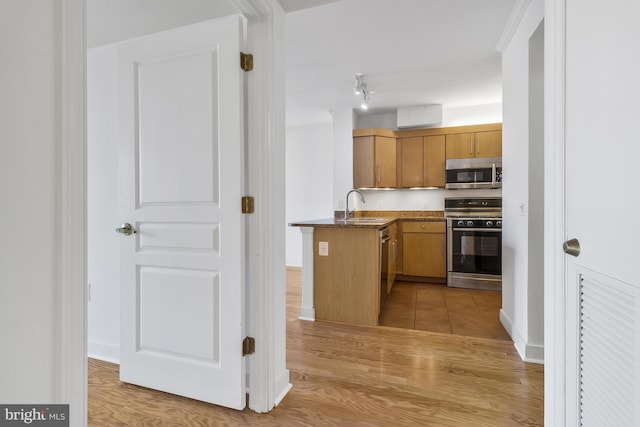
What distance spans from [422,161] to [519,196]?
7.90 feet

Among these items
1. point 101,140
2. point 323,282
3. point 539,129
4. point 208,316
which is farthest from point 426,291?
point 101,140

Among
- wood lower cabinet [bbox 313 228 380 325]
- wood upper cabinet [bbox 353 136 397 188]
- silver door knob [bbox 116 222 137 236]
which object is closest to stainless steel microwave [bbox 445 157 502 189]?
wood upper cabinet [bbox 353 136 397 188]

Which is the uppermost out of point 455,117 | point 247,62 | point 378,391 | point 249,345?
point 455,117

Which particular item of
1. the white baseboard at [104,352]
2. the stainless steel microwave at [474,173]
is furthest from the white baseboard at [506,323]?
the white baseboard at [104,352]

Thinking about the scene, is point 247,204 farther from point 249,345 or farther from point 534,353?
point 534,353

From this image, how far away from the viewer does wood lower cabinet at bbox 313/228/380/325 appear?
2.62 m

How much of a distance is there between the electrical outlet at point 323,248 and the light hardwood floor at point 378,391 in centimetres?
77

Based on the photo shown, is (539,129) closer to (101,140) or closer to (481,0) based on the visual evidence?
(481,0)

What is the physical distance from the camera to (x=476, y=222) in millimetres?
3867

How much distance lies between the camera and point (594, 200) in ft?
2.85

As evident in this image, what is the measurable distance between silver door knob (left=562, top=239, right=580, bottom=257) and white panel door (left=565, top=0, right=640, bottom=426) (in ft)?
0.06

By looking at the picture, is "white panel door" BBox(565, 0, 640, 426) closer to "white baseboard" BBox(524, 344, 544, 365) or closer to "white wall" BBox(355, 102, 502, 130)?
"white baseboard" BBox(524, 344, 544, 365)

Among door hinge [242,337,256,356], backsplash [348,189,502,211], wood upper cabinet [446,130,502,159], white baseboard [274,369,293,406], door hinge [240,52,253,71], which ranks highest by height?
wood upper cabinet [446,130,502,159]

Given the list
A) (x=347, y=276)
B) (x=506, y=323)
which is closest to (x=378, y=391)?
(x=347, y=276)
